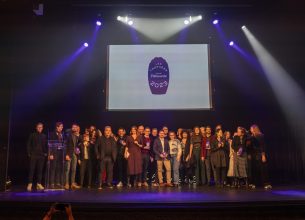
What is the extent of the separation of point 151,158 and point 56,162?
2.54 meters

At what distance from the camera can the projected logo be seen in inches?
374

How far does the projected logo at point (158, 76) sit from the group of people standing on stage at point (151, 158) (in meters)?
1.38

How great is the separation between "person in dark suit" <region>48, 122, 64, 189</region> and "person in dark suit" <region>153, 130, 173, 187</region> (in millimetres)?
2420

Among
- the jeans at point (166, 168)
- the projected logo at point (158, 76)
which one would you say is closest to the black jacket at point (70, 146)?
the jeans at point (166, 168)

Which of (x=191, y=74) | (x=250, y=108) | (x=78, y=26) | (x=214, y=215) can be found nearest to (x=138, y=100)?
(x=191, y=74)

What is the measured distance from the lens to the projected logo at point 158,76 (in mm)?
9500

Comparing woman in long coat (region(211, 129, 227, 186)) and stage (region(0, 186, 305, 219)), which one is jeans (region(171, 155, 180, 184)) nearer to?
woman in long coat (region(211, 129, 227, 186))

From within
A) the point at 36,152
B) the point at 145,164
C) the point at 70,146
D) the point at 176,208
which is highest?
the point at 70,146

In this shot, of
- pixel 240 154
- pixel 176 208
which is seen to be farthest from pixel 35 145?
pixel 240 154

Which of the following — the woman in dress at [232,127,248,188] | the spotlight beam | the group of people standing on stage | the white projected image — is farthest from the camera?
the spotlight beam

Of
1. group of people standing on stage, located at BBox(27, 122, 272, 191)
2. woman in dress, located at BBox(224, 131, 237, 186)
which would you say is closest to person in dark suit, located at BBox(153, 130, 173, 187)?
group of people standing on stage, located at BBox(27, 122, 272, 191)

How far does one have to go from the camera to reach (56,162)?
743cm

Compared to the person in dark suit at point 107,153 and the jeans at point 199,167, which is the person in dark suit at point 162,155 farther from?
the person in dark suit at point 107,153

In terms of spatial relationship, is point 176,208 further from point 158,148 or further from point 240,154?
point 158,148
